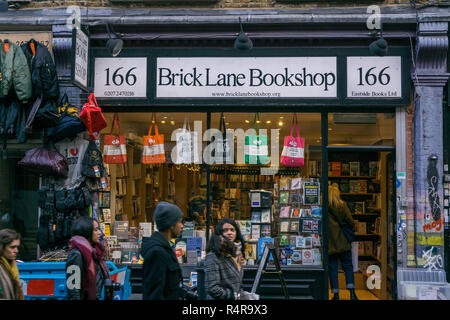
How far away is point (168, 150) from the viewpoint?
28.4 ft

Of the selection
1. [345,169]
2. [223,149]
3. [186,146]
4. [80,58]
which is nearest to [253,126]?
[223,149]

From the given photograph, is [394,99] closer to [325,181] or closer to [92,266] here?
[325,181]

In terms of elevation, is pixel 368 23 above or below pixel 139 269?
above

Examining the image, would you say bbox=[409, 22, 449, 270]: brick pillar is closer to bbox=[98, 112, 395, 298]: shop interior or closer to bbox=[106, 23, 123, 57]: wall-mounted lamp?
bbox=[98, 112, 395, 298]: shop interior

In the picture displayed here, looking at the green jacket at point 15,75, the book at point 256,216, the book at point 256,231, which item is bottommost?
the book at point 256,231

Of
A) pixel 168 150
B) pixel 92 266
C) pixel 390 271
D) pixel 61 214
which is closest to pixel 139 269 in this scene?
pixel 61 214

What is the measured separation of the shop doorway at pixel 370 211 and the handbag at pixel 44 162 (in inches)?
189

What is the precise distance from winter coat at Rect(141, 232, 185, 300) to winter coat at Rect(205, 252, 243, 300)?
464 millimetres

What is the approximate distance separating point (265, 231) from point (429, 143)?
327 centimetres

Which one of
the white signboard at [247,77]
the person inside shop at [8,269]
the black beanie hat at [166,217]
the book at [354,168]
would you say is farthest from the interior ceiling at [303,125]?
the person inside shop at [8,269]

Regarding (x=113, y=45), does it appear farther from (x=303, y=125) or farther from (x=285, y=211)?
(x=285, y=211)

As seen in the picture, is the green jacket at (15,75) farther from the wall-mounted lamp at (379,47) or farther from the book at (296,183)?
the wall-mounted lamp at (379,47)

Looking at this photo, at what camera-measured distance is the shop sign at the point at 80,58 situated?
7.50 metres
